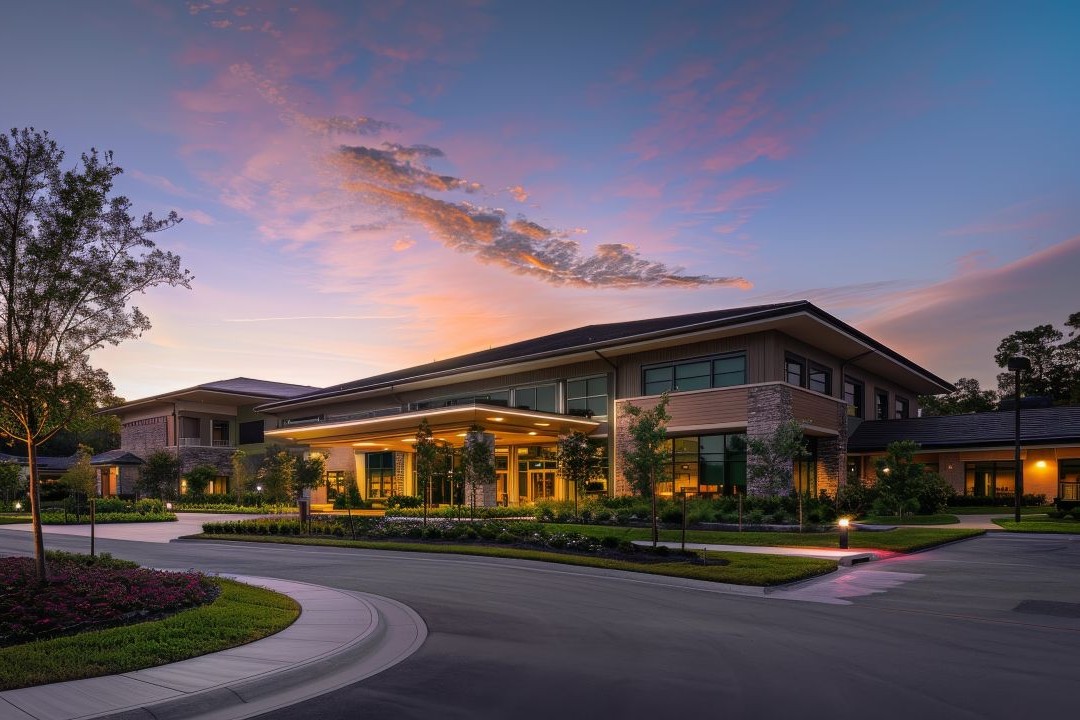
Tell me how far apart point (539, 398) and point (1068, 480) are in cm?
2809

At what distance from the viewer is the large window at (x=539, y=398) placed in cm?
4066

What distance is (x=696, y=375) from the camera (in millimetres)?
34750

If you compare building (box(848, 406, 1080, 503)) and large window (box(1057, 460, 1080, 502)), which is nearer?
building (box(848, 406, 1080, 503))

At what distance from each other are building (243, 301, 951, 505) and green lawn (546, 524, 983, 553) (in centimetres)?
772

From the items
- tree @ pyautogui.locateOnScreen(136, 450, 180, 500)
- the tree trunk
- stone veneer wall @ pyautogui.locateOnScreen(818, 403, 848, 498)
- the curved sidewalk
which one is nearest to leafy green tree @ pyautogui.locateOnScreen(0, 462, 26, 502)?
tree @ pyautogui.locateOnScreen(136, 450, 180, 500)

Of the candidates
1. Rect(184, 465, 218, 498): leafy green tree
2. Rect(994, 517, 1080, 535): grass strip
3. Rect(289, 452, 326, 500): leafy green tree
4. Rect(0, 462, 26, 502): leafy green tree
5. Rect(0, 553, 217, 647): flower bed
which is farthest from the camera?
Rect(184, 465, 218, 498): leafy green tree

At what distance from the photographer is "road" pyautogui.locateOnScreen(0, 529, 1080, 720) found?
7.00m

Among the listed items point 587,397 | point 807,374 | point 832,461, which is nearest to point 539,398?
point 587,397

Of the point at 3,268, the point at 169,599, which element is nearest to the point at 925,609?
the point at 169,599

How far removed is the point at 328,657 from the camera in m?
8.48

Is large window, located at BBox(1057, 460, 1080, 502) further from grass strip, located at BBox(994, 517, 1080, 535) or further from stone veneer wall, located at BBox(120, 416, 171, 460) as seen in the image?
stone veneer wall, located at BBox(120, 416, 171, 460)

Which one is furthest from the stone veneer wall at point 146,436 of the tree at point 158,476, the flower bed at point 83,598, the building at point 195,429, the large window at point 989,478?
the large window at point 989,478

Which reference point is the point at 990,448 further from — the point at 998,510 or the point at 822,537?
the point at 822,537

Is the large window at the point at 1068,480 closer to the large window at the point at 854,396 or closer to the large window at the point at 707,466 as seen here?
the large window at the point at 854,396
